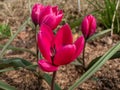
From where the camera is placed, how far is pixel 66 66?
6.40 ft

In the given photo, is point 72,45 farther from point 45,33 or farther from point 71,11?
point 71,11

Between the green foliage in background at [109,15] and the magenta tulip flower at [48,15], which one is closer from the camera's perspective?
the magenta tulip flower at [48,15]

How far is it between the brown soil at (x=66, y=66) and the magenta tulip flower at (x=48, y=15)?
470mm

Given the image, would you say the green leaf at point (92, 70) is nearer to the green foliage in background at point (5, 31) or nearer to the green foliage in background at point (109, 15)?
the green foliage in background at point (109, 15)

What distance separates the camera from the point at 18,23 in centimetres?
259

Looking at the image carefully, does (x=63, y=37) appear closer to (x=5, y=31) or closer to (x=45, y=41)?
(x=45, y=41)

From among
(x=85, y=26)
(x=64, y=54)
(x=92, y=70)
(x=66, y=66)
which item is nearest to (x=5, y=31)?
(x=66, y=66)

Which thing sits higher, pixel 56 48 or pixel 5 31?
pixel 56 48

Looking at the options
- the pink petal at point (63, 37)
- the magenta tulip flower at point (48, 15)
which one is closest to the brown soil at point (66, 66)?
the magenta tulip flower at point (48, 15)

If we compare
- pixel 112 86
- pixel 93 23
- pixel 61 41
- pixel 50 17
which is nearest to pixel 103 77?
pixel 112 86

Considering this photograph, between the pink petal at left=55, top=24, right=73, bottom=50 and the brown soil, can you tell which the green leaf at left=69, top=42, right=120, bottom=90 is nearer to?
the pink petal at left=55, top=24, right=73, bottom=50

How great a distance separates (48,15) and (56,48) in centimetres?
23

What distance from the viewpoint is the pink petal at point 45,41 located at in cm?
99

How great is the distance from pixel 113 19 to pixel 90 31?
671 mm
